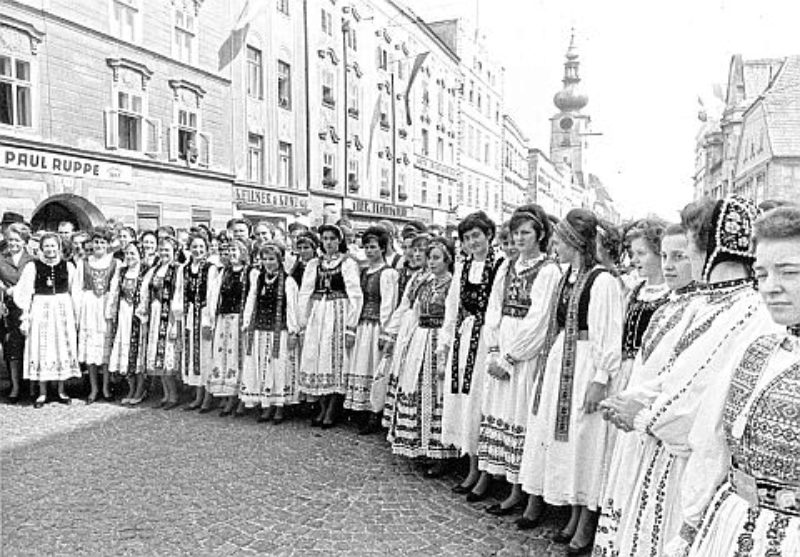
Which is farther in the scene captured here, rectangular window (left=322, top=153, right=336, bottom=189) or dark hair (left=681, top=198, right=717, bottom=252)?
rectangular window (left=322, top=153, right=336, bottom=189)

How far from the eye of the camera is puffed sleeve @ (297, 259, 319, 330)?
6.67m

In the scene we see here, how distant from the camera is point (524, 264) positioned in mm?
4543

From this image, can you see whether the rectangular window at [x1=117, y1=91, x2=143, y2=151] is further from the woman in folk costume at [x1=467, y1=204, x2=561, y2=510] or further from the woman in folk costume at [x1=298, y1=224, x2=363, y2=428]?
the woman in folk costume at [x1=467, y1=204, x2=561, y2=510]

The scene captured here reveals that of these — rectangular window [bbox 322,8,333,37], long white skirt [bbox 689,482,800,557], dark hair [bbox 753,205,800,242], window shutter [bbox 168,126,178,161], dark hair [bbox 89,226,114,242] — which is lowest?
long white skirt [bbox 689,482,800,557]

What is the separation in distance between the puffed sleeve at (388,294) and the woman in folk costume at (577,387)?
7.57ft

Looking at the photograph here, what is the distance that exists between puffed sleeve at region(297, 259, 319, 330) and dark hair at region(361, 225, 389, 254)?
60 centimetres

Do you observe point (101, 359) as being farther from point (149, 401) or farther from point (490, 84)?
point (490, 84)

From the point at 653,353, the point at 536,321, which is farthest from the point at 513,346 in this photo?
the point at 653,353

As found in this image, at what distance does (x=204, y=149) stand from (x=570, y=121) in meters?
83.0

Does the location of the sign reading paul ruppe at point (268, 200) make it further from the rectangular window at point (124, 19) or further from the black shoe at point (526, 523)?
the black shoe at point (526, 523)

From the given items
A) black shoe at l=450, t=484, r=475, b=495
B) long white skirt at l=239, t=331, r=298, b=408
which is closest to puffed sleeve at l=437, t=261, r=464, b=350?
black shoe at l=450, t=484, r=475, b=495

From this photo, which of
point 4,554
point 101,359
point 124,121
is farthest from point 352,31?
point 4,554

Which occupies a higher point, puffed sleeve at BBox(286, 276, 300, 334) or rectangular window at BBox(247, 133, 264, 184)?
rectangular window at BBox(247, 133, 264, 184)

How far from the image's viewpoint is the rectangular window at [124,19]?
1465 centimetres
